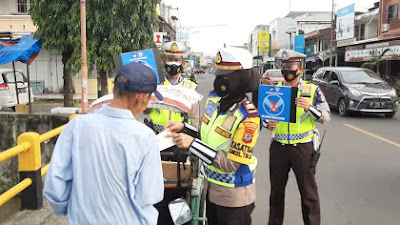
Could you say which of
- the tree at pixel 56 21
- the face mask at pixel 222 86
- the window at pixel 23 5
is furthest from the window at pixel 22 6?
the face mask at pixel 222 86

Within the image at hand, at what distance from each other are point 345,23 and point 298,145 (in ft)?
114

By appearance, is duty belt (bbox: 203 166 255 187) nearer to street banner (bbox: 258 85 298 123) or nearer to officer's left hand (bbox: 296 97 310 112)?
street banner (bbox: 258 85 298 123)

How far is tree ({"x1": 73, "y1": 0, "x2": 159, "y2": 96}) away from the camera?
29.3 feet

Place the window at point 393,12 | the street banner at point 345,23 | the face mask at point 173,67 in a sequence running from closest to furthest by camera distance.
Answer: the face mask at point 173,67 → the window at point 393,12 → the street banner at point 345,23

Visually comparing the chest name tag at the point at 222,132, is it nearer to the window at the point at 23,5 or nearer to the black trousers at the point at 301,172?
the black trousers at the point at 301,172

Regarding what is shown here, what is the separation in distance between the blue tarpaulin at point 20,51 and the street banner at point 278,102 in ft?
27.7

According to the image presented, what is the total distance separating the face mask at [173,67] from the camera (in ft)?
13.9

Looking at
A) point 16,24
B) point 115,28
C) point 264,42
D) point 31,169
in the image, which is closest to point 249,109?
point 31,169

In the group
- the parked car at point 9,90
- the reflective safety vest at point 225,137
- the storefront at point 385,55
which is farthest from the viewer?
the storefront at point 385,55

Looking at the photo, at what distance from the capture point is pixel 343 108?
12.0 meters

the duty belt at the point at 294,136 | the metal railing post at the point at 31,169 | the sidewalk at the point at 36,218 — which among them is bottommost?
the sidewalk at the point at 36,218

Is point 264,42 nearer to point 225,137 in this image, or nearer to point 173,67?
point 173,67

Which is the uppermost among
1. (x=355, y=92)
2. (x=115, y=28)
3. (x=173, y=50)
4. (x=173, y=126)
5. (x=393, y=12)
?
(x=393, y=12)

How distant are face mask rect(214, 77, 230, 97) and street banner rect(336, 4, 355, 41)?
111ft
